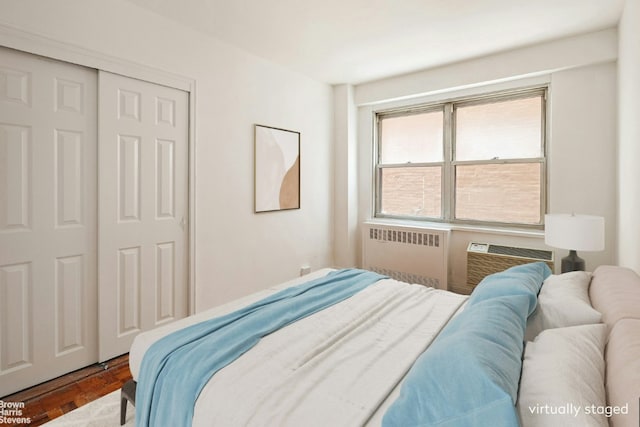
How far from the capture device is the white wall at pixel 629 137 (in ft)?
6.45

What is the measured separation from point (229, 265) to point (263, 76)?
6.40ft

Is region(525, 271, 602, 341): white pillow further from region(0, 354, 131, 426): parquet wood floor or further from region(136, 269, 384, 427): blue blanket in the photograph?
region(0, 354, 131, 426): parquet wood floor

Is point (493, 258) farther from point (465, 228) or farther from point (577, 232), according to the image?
point (577, 232)

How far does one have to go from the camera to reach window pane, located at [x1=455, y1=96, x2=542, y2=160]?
3.38 m

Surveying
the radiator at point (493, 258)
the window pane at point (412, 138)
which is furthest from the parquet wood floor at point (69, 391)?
the window pane at point (412, 138)

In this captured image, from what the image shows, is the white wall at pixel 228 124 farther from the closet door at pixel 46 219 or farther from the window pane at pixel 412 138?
the window pane at pixel 412 138

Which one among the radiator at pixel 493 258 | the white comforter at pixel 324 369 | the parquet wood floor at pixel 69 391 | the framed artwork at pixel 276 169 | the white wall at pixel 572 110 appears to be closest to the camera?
the white comforter at pixel 324 369

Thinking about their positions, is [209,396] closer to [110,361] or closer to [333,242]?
[110,361]

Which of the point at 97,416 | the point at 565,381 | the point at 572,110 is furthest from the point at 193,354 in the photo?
the point at 572,110

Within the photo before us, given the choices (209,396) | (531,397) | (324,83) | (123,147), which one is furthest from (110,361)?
(324,83)

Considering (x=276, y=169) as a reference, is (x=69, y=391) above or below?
below

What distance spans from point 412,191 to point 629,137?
2169 millimetres

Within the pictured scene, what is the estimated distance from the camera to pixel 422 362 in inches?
38.1

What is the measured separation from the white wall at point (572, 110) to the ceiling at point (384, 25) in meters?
0.14
